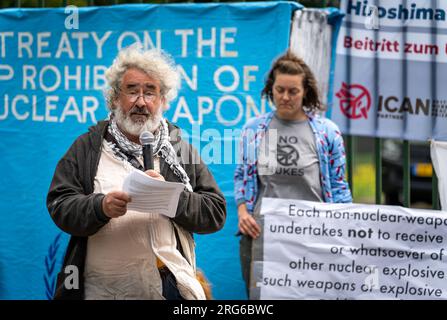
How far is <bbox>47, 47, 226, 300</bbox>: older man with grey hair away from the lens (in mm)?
3838

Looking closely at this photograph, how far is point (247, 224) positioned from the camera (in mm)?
5371

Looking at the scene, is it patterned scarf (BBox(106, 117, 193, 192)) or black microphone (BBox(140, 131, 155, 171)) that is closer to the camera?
black microphone (BBox(140, 131, 155, 171))

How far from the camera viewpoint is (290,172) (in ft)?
17.6

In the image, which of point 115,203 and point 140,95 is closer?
point 115,203

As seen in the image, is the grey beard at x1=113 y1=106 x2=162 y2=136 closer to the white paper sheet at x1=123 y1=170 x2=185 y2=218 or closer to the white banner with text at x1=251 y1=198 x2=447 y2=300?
the white paper sheet at x1=123 y1=170 x2=185 y2=218

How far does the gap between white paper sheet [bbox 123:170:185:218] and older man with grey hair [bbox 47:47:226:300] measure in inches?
2.4

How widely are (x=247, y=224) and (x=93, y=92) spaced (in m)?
1.62

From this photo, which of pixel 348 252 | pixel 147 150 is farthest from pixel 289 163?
pixel 147 150

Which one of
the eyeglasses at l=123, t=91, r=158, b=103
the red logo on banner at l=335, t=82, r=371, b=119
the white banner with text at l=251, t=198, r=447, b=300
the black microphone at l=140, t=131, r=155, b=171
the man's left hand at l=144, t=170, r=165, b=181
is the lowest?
the white banner with text at l=251, t=198, r=447, b=300

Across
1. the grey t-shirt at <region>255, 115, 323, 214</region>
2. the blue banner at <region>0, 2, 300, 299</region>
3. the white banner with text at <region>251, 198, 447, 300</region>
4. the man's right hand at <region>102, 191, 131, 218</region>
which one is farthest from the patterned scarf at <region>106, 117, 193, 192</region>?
the blue banner at <region>0, 2, 300, 299</region>

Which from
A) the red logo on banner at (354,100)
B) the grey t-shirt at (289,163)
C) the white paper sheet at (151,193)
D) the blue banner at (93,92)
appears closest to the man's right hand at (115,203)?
the white paper sheet at (151,193)

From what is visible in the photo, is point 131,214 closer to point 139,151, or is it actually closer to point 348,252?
point 139,151

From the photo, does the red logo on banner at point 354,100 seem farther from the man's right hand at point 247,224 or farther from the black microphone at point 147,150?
the black microphone at point 147,150

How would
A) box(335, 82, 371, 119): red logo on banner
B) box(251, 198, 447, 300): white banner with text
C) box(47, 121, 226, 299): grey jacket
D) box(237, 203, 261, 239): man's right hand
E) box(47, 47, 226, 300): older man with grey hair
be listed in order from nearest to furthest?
box(47, 121, 226, 299): grey jacket
box(47, 47, 226, 300): older man with grey hair
box(251, 198, 447, 300): white banner with text
box(237, 203, 261, 239): man's right hand
box(335, 82, 371, 119): red logo on banner
